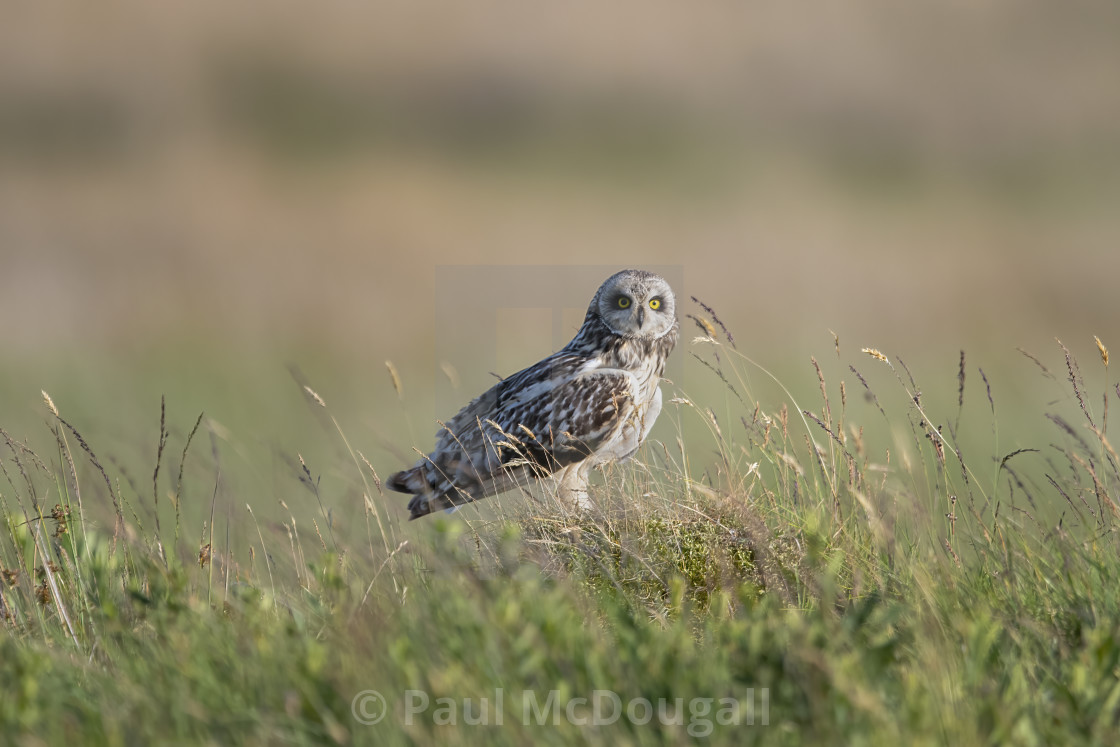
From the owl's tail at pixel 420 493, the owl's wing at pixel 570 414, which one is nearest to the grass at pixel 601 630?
the owl's wing at pixel 570 414

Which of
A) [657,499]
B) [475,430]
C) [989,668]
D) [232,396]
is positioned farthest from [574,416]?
[232,396]

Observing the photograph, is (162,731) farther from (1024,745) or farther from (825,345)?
(825,345)

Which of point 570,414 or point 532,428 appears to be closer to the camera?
point 570,414

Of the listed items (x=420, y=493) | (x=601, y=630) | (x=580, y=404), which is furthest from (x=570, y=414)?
(x=601, y=630)

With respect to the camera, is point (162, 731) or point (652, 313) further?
point (652, 313)

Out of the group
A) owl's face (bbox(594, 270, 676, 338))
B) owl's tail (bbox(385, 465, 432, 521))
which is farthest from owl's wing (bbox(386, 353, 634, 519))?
owl's face (bbox(594, 270, 676, 338))

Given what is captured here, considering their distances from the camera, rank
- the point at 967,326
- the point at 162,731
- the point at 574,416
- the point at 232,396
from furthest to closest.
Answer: the point at 967,326 → the point at 232,396 → the point at 574,416 → the point at 162,731

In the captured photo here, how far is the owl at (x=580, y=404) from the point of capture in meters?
5.03

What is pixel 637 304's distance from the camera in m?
5.13

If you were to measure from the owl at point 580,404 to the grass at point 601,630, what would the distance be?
1.09 metres

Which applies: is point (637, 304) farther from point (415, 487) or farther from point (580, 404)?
point (415, 487)

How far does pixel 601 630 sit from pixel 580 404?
2.50 metres

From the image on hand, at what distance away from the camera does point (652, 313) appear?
17.1 ft

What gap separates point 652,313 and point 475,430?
122 centimetres
